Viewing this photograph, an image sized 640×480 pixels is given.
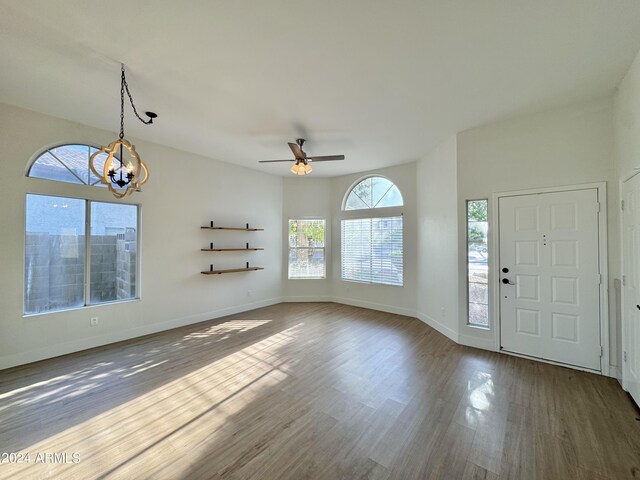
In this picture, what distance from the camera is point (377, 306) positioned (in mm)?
5926

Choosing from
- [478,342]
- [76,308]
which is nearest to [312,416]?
[478,342]

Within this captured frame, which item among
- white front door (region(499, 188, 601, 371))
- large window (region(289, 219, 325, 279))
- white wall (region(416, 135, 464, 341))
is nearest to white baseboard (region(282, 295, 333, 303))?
large window (region(289, 219, 325, 279))

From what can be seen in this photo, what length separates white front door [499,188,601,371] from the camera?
3088 millimetres

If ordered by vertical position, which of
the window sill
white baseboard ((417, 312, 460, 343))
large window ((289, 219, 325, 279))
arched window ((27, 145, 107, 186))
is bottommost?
white baseboard ((417, 312, 460, 343))

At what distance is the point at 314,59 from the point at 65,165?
3786 millimetres

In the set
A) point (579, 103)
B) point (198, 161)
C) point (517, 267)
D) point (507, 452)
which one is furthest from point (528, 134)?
point (198, 161)

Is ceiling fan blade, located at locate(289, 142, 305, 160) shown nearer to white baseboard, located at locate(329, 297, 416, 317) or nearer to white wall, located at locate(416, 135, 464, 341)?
white wall, located at locate(416, 135, 464, 341)

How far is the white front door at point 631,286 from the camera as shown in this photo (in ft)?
8.01

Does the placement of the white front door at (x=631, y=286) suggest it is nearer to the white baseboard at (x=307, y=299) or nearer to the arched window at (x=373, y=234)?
the arched window at (x=373, y=234)

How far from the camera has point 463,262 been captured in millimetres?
3938

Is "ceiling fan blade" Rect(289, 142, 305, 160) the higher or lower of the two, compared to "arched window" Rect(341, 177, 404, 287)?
higher

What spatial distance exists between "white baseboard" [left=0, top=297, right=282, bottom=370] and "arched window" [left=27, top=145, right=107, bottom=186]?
226 centimetres

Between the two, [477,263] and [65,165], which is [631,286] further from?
[65,165]

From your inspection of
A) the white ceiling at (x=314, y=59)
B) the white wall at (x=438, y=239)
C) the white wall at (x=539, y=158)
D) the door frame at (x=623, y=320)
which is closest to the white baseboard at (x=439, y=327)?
the white wall at (x=438, y=239)
